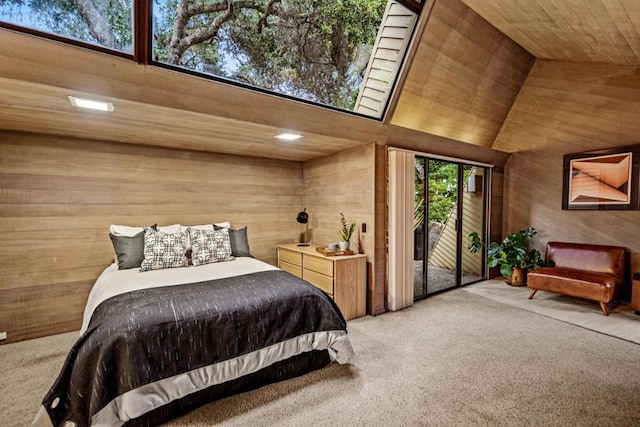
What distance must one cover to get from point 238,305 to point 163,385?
619 mm

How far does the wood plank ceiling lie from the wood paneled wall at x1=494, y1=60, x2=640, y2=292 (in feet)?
1.04

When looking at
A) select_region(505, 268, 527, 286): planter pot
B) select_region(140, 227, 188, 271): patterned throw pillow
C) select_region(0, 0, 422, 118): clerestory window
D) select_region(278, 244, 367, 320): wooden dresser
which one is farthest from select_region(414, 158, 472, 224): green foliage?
select_region(140, 227, 188, 271): patterned throw pillow

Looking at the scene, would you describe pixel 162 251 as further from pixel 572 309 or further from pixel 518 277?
pixel 518 277

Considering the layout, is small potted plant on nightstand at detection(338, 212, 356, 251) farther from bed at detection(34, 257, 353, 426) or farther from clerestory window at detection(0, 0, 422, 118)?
clerestory window at detection(0, 0, 422, 118)

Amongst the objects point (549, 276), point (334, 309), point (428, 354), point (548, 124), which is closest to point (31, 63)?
point (334, 309)

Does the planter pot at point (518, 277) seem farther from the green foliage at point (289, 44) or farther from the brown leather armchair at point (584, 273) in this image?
the green foliage at point (289, 44)

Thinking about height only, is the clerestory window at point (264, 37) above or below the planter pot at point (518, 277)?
above

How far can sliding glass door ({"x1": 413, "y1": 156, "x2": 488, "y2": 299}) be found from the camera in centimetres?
470

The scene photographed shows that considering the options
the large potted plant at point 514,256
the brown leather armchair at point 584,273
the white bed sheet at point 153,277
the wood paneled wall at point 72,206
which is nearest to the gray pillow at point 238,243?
the white bed sheet at point 153,277

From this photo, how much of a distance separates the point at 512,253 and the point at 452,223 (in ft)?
3.36

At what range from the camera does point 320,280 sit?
11.8ft

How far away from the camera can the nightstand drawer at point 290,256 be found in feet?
13.3

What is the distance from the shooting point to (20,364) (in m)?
2.48

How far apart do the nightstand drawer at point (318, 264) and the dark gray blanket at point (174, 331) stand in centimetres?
89
